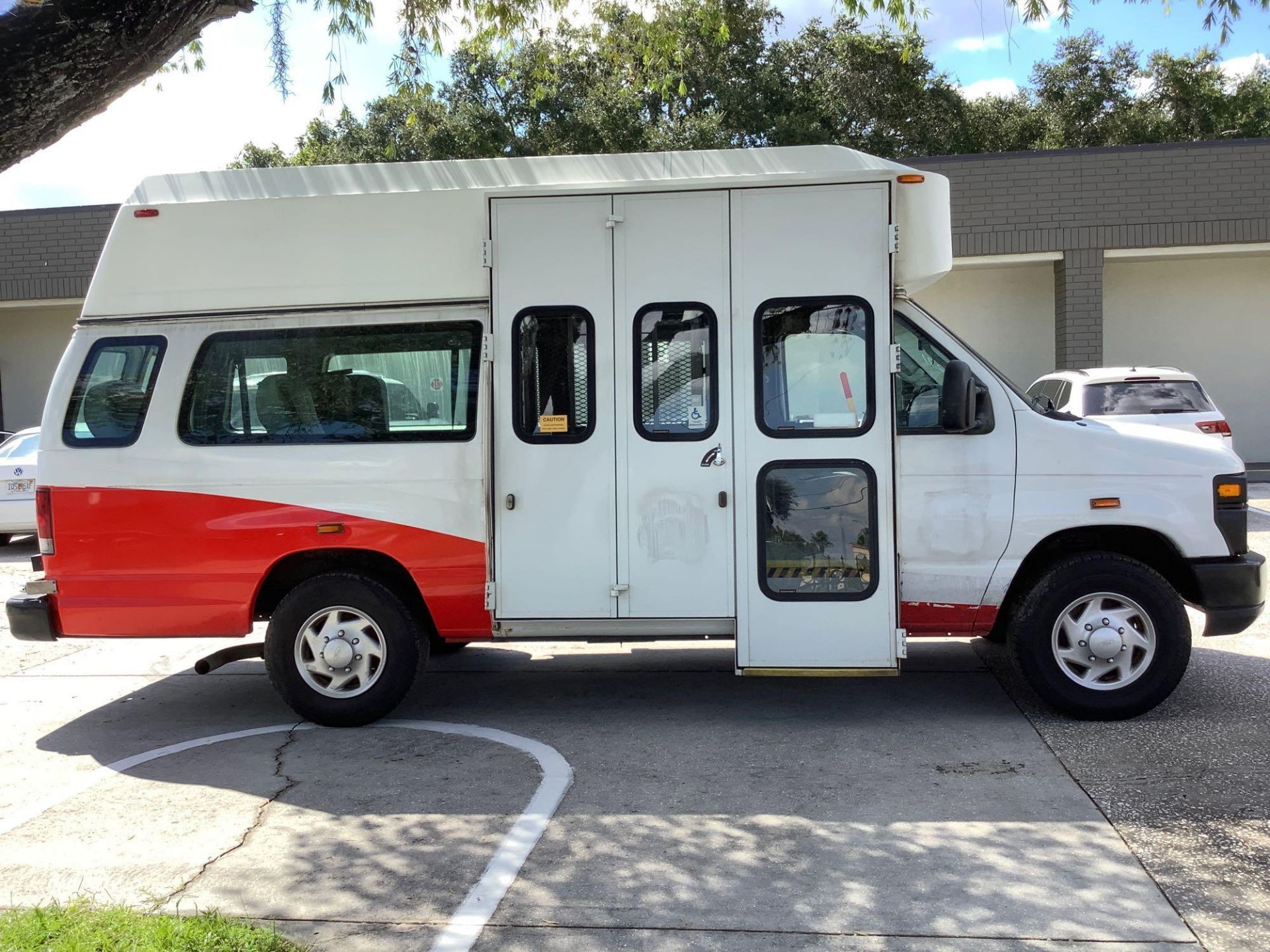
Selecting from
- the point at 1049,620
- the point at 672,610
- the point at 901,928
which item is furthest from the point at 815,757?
the point at 901,928

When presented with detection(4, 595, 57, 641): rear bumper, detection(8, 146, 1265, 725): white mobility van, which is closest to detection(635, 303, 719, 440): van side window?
detection(8, 146, 1265, 725): white mobility van

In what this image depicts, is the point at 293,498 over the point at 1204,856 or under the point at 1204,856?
over

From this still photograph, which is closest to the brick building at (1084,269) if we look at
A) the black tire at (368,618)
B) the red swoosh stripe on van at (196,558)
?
the red swoosh stripe on van at (196,558)

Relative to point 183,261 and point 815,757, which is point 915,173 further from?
point 183,261

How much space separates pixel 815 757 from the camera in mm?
5586

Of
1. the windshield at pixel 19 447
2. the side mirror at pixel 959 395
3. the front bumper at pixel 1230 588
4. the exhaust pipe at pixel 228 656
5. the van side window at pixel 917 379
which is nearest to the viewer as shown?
the side mirror at pixel 959 395

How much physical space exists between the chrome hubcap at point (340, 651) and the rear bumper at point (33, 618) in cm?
137

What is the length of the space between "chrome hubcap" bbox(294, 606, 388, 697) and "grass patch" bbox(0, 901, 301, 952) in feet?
7.30

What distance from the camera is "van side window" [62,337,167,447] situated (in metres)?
6.20

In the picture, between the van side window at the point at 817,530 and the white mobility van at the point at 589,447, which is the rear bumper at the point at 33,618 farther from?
the van side window at the point at 817,530

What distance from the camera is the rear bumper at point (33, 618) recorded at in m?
6.18

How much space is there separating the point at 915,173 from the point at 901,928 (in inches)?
145

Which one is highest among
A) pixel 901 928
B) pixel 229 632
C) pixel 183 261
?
pixel 183 261

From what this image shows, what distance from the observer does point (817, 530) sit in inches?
233
